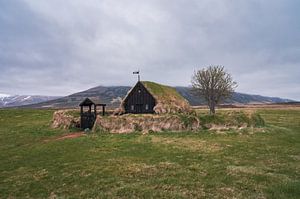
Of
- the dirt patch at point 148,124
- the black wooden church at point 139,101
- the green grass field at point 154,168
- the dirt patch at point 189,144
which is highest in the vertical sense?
the black wooden church at point 139,101

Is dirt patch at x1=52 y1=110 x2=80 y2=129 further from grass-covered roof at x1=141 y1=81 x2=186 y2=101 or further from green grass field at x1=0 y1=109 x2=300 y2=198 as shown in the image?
green grass field at x1=0 y1=109 x2=300 y2=198

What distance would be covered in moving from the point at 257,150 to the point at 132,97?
89.3 feet

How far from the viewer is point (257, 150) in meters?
25.1

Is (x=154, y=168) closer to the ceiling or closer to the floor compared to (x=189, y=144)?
closer to the floor

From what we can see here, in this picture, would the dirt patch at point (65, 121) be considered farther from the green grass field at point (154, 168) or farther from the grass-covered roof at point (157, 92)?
the green grass field at point (154, 168)

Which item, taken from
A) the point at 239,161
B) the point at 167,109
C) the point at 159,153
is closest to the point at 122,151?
the point at 159,153

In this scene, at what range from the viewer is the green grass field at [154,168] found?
1491cm

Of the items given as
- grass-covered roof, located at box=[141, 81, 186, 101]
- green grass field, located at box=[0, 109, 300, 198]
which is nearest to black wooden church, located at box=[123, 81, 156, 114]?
grass-covered roof, located at box=[141, 81, 186, 101]

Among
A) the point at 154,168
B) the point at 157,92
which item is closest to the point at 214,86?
the point at 157,92

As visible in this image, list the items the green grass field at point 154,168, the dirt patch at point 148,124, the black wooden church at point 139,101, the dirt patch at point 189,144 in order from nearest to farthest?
the green grass field at point 154,168 → the dirt patch at point 189,144 → the dirt patch at point 148,124 → the black wooden church at point 139,101

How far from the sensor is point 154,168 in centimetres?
1930

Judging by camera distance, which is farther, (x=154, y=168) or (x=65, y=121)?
(x=65, y=121)

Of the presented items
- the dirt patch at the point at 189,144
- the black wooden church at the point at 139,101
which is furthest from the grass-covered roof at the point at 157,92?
the dirt patch at the point at 189,144

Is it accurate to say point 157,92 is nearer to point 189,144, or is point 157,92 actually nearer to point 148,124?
point 148,124
